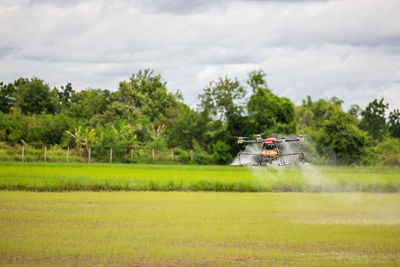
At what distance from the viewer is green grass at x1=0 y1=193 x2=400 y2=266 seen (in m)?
13.6

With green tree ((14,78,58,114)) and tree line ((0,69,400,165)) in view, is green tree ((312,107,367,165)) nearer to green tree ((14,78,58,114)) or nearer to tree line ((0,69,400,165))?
tree line ((0,69,400,165))

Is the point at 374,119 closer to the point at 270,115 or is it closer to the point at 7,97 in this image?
the point at 270,115

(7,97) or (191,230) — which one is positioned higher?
(7,97)

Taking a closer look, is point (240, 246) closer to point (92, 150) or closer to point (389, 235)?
point (389, 235)

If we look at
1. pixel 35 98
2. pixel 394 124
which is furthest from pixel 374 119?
pixel 35 98

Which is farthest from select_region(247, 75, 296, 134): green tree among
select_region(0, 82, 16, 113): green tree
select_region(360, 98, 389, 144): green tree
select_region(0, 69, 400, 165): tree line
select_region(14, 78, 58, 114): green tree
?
select_region(0, 82, 16, 113): green tree

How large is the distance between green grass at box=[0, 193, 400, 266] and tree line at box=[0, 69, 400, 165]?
3.35 meters

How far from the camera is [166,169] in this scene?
43469mm

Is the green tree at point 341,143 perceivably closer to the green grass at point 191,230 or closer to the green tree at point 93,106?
the green grass at point 191,230

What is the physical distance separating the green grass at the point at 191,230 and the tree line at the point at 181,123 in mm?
3348

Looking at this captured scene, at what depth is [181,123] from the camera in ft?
172

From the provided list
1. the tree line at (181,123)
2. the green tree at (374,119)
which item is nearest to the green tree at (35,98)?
the tree line at (181,123)

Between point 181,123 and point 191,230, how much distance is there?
117ft

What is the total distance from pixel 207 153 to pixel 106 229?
27.8m
